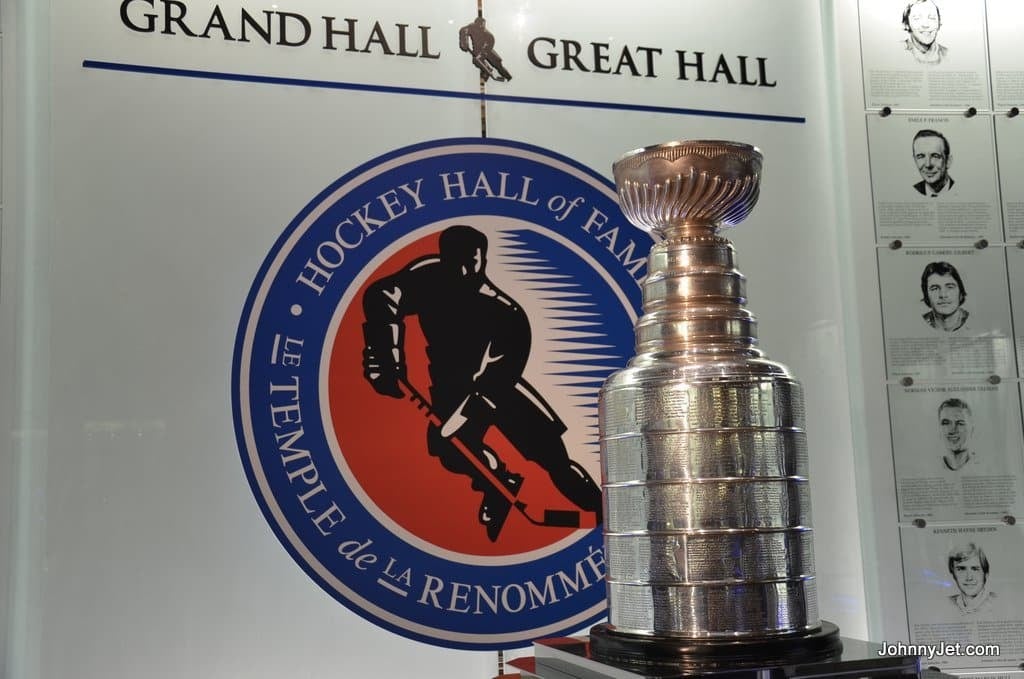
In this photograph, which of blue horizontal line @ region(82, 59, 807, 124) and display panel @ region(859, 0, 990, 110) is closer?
blue horizontal line @ region(82, 59, 807, 124)

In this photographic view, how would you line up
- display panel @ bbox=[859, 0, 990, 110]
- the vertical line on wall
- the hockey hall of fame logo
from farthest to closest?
1. display panel @ bbox=[859, 0, 990, 110]
2. the vertical line on wall
3. the hockey hall of fame logo

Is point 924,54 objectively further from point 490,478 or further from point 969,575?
point 490,478

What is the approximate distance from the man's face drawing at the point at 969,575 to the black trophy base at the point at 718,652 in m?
1.54

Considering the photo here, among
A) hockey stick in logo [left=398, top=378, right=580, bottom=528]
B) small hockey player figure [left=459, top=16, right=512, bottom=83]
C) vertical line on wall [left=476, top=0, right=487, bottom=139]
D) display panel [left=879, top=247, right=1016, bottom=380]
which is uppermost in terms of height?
small hockey player figure [left=459, top=16, right=512, bottom=83]

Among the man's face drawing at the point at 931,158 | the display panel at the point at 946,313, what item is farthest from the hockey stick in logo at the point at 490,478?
the man's face drawing at the point at 931,158

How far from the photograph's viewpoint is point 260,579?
2.31m

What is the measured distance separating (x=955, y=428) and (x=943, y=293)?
36 centimetres

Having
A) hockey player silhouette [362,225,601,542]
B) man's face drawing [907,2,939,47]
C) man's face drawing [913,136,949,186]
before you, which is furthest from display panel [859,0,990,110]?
hockey player silhouette [362,225,601,542]

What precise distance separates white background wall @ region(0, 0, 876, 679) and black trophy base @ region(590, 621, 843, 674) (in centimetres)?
123

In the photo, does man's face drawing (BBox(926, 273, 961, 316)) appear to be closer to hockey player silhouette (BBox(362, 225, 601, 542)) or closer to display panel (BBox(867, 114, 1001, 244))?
display panel (BBox(867, 114, 1001, 244))

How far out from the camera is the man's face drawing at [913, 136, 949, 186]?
9.07ft

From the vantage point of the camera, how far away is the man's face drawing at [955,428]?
8.79 feet

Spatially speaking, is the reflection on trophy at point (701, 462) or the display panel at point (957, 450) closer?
the reflection on trophy at point (701, 462)

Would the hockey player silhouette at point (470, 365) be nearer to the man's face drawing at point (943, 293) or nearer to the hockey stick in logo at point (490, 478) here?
the hockey stick in logo at point (490, 478)
